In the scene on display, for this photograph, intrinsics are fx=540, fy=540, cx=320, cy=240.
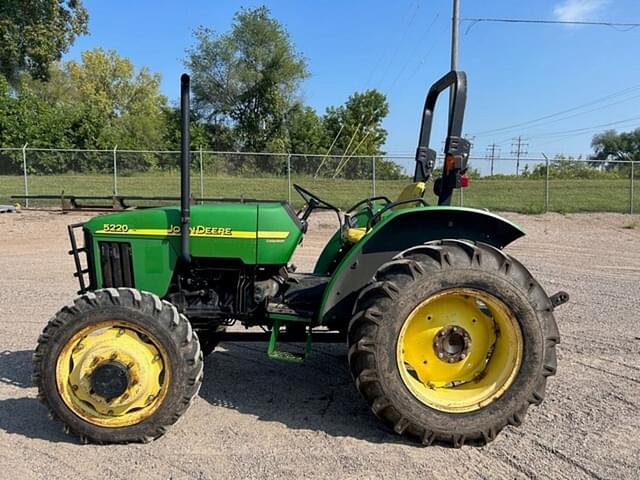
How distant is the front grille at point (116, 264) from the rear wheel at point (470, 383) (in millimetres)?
1531

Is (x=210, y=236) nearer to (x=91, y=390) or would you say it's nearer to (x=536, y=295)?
(x=91, y=390)

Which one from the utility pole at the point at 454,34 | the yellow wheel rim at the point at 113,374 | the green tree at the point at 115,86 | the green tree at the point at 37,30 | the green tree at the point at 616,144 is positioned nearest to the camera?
the yellow wheel rim at the point at 113,374

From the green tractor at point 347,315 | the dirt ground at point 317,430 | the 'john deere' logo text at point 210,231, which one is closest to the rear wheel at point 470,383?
the green tractor at point 347,315

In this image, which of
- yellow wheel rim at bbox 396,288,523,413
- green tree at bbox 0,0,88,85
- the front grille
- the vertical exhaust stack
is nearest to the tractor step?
yellow wheel rim at bbox 396,288,523,413

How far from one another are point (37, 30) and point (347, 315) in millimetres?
29304

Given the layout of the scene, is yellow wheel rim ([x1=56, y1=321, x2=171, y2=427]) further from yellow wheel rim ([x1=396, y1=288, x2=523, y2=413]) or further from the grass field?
the grass field

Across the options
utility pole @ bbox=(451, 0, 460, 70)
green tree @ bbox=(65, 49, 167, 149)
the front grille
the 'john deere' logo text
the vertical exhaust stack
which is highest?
green tree @ bbox=(65, 49, 167, 149)

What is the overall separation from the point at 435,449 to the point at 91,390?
1909 millimetres

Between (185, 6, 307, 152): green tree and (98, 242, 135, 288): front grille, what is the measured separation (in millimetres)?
39120

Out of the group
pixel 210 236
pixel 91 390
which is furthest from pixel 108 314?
pixel 210 236

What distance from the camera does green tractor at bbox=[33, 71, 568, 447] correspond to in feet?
9.70

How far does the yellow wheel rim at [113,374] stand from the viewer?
292 cm

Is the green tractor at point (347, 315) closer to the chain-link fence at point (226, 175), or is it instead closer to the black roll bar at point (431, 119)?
the black roll bar at point (431, 119)

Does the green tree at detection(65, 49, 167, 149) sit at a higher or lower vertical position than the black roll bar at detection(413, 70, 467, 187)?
higher
